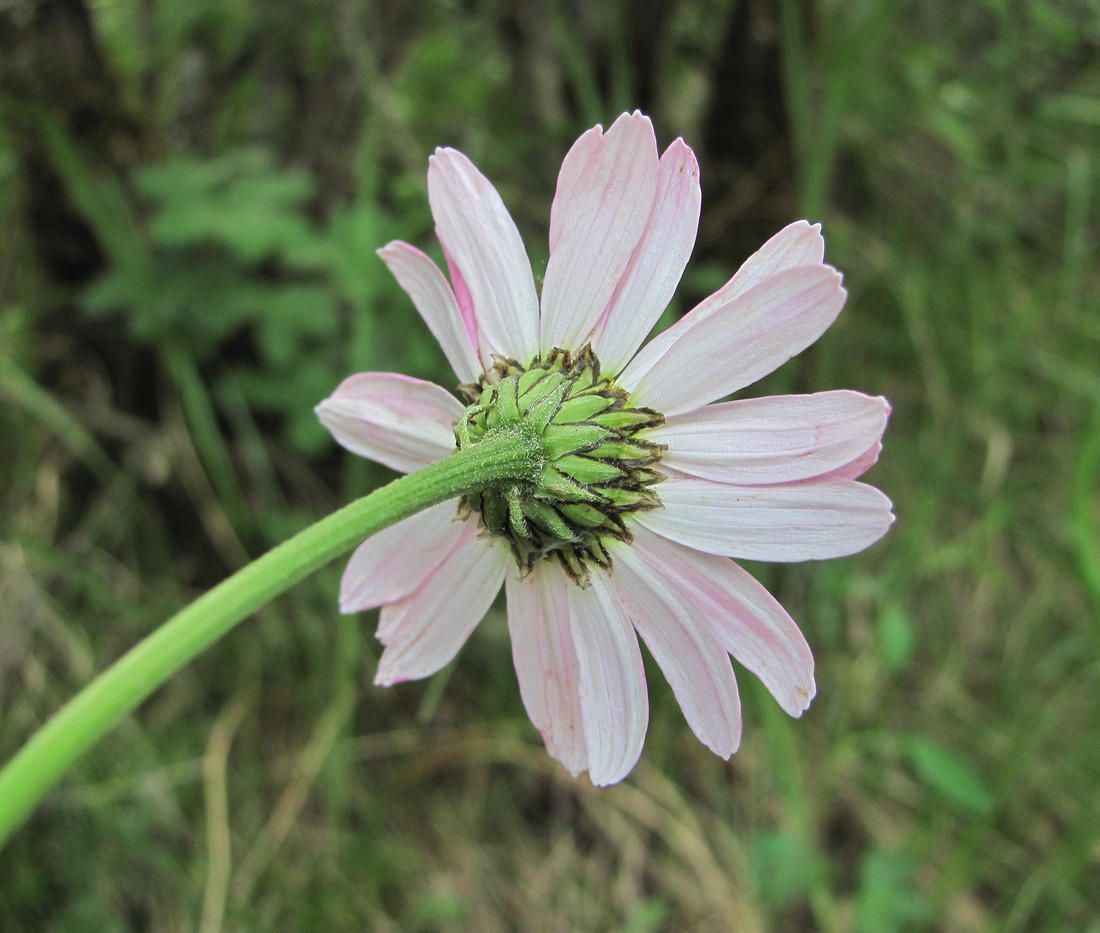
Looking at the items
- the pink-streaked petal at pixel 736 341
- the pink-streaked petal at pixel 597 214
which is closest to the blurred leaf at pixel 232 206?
the pink-streaked petal at pixel 597 214

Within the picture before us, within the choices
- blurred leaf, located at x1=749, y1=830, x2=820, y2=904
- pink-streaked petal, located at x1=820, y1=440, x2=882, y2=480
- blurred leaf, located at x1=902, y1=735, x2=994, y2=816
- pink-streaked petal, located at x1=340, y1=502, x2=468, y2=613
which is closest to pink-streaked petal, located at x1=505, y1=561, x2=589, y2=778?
pink-streaked petal, located at x1=340, y1=502, x2=468, y2=613

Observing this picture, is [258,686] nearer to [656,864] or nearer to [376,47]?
[656,864]

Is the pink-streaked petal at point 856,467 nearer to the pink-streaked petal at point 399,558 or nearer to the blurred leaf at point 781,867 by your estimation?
the pink-streaked petal at point 399,558

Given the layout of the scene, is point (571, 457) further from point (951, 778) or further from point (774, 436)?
point (951, 778)

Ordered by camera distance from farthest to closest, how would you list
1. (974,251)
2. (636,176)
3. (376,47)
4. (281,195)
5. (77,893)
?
(974,251) < (376,47) < (281,195) < (77,893) < (636,176)

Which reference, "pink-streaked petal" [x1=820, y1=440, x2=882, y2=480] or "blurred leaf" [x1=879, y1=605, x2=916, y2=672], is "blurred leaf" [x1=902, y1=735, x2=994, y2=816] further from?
"pink-streaked petal" [x1=820, y1=440, x2=882, y2=480]

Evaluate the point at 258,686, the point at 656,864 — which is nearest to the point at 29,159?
the point at 258,686

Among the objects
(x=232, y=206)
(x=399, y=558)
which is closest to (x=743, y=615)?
(x=399, y=558)
